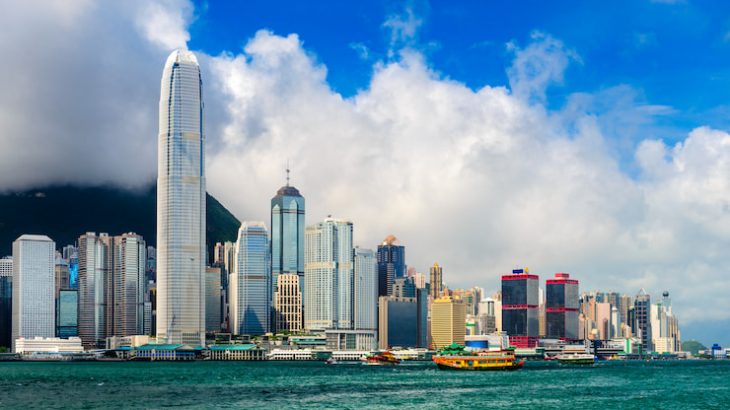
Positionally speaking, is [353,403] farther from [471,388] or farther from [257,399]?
[471,388]

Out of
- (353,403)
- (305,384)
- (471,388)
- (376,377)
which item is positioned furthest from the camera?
(376,377)

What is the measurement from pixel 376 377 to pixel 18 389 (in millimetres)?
66123

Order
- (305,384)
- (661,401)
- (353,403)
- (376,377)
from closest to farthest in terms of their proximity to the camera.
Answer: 1. (353,403)
2. (661,401)
3. (305,384)
4. (376,377)

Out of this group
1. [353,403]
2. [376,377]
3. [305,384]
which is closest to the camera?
[353,403]

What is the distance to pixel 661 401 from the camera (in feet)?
444

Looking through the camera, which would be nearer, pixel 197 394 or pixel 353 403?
pixel 353 403

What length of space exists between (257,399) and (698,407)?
52758 mm

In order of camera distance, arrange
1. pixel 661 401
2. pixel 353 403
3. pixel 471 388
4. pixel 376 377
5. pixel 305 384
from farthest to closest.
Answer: pixel 376 377
pixel 305 384
pixel 471 388
pixel 661 401
pixel 353 403

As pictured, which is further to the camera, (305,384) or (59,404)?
(305,384)

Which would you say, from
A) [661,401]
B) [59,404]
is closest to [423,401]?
[661,401]

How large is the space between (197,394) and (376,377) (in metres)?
61.0

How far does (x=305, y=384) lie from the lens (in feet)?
560

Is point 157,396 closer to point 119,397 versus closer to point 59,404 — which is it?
point 119,397

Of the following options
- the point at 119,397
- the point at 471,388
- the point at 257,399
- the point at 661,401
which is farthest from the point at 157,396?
the point at 661,401
